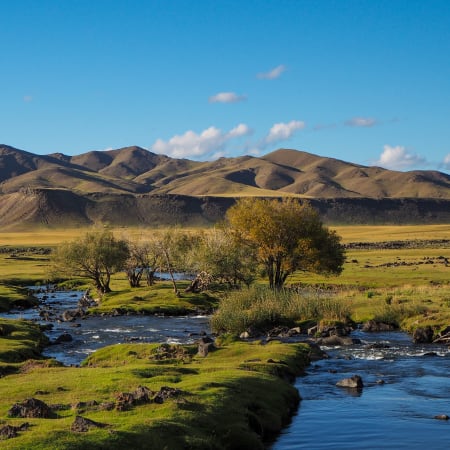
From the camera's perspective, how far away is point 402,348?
48938 mm

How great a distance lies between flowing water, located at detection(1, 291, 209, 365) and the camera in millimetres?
52812

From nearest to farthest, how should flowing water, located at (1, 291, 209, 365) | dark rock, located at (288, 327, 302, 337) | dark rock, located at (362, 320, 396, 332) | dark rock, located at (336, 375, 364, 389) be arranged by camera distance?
dark rock, located at (336, 375, 364, 389) < flowing water, located at (1, 291, 209, 365) < dark rock, located at (288, 327, 302, 337) < dark rock, located at (362, 320, 396, 332)

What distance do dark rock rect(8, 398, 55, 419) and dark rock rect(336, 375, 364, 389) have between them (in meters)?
17.6

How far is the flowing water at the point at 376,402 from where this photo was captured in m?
26.7

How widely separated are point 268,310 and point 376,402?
2969 centimetres

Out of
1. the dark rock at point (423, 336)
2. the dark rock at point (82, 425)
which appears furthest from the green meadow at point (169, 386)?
the dark rock at point (423, 336)

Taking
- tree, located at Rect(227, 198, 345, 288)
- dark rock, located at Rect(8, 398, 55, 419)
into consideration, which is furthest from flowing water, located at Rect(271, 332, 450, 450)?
tree, located at Rect(227, 198, 345, 288)

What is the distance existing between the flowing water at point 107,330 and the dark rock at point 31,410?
21.1 meters

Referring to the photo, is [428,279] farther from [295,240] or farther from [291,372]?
[291,372]

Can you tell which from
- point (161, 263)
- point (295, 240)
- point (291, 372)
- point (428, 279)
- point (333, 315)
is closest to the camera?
point (291, 372)

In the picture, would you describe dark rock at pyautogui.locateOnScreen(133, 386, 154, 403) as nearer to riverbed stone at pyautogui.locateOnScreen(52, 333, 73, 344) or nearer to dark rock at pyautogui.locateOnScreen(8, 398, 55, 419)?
dark rock at pyautogui.locateOnScreen(8, 398, 55, 419)

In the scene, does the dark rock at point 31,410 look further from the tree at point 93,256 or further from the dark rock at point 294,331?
the tree at point 93,256

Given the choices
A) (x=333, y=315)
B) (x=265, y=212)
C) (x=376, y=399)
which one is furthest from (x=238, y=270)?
(x=376, y=399)

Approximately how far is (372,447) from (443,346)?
86.4ft
